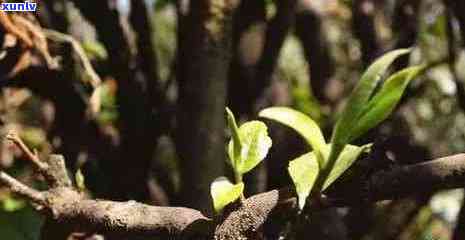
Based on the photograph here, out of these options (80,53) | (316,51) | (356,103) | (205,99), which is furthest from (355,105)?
(316,51)

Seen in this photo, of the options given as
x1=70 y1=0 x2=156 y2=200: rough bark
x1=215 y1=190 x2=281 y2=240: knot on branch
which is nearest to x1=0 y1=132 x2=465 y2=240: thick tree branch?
x1=215 y1=190 x2=281 y2=240: knot on branch

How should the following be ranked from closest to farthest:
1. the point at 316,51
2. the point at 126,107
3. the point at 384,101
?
the point at 384,101 → the point at 126,107 → the point at 316,51

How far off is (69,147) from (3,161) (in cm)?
16

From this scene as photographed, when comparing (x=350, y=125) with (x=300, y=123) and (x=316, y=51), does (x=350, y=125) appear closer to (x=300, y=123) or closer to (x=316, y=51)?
(x=300, y=123)

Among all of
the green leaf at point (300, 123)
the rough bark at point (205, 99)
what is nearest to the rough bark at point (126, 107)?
the rough bark at point (205, 99)

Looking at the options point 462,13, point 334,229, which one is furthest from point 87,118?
point 462,13

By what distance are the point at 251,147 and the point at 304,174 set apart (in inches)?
2.1

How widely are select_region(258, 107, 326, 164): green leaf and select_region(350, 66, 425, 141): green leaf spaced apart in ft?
0.10

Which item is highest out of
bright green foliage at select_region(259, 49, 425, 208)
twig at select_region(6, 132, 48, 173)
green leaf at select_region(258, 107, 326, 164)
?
twig at select_region(6, 132, 48, 173)

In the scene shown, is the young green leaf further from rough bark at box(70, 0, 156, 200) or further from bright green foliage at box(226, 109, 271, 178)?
rough bark at box(70, 0, 156, 200)

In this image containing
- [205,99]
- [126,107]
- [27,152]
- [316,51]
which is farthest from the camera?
[316,51]

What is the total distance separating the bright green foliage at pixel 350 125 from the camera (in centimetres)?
35

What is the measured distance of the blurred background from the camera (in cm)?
70

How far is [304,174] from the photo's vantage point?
381 mm
